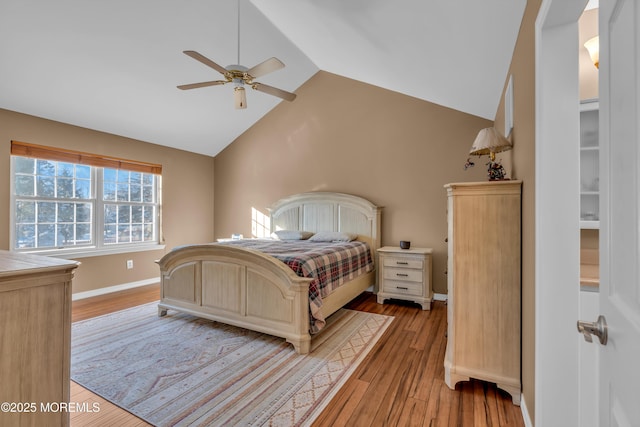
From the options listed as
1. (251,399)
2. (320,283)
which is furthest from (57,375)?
(320,283)

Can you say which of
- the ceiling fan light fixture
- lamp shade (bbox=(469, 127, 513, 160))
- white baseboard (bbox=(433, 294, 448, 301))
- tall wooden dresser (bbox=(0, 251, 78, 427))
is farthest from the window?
lamp shade (bbox=(469, 127, 513, 160))

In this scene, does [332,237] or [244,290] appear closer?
[244,290]

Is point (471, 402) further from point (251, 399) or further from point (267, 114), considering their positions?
point (267, 114)

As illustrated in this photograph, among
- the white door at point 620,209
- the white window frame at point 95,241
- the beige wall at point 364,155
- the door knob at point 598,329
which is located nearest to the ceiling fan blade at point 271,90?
the beige wall at point 364,155

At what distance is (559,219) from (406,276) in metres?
2.48

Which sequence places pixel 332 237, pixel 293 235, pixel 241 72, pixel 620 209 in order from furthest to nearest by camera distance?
pixel 293 235 < pixel 332 237 < pixel 241 72 < pixel 620 209

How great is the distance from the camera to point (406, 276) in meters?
3.76

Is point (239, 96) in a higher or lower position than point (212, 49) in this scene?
lower

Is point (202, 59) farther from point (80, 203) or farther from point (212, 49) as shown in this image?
point (80, 203)

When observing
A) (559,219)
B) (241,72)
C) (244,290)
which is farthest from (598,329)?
(241,72)

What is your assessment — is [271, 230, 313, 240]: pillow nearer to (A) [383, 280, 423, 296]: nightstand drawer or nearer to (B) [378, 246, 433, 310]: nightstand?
(B) [378, 246, 433, 310]: nightstand

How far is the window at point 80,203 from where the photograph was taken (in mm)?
3678

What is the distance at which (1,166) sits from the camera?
3.44 meters

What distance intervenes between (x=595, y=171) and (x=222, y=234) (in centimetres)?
541
